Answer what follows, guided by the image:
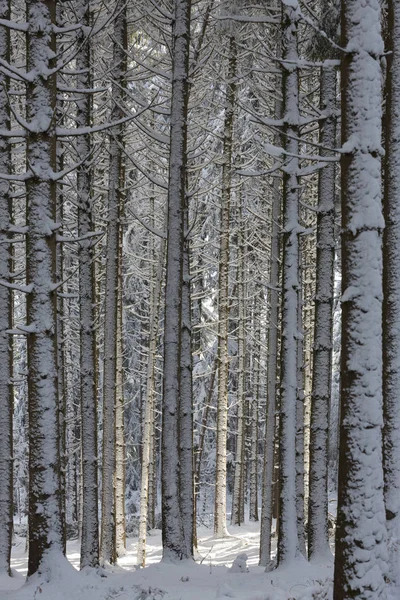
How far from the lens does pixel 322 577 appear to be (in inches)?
293

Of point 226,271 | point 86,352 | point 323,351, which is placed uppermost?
point 226,271

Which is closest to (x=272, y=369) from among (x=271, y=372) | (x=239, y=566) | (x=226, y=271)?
(x=271, y=372)

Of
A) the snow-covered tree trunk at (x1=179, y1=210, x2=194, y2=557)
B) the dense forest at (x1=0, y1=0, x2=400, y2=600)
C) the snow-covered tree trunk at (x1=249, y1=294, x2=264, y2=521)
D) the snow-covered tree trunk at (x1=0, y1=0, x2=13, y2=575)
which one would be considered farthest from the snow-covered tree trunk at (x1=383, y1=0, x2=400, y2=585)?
the snow-covered tree trunk at (x1=249, y1=294, x2=264, y2=521)

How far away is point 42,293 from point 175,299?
2.62m

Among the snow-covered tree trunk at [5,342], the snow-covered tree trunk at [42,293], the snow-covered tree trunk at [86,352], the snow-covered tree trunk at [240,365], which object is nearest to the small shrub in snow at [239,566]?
the snow-covered tree trunk at [86,352]

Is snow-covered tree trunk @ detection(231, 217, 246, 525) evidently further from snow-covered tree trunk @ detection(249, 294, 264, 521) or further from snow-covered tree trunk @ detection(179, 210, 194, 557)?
snow-covered tree trunk @ detection(179, 210, 194, 557)

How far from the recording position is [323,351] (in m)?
9.60

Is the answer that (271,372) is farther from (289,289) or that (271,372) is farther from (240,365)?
A: (240,365)

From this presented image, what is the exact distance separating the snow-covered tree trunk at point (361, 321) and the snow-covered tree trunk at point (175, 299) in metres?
3.83

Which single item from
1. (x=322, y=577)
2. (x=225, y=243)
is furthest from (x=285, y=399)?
(x=225, y=243)

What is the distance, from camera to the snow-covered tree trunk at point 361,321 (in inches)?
196

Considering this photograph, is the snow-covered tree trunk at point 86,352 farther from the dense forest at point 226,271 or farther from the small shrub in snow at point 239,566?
the small shrub in snow at point 239,566

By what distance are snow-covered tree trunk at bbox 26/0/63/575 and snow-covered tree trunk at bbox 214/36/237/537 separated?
7658 millimetres

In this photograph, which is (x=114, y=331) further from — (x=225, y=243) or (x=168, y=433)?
(x=225, y=243)
